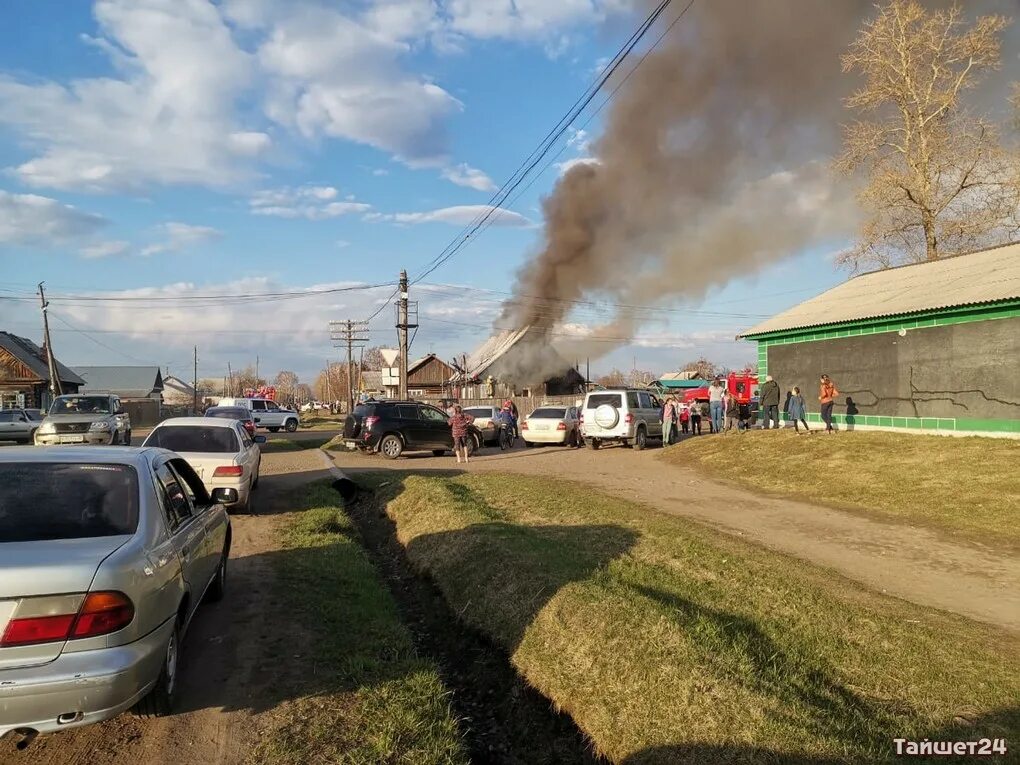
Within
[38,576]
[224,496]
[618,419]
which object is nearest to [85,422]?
[618,419]

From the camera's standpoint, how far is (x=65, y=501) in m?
3.76

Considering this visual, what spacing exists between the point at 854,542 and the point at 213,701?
758cm

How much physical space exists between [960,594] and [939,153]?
27936mm

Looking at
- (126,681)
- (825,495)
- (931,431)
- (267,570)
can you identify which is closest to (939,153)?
(931,431)

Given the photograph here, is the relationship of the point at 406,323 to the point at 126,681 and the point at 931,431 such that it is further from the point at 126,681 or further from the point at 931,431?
the point at 126,681

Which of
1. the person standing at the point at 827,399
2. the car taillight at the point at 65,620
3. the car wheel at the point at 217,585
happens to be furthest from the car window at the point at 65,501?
the person standing at the point at 827,399

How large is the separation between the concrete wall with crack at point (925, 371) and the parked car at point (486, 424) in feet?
32.0

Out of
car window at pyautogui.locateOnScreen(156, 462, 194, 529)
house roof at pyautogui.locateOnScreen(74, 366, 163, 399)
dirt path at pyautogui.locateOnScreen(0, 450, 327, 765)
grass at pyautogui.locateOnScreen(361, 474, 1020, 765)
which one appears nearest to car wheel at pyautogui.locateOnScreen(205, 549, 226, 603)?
dirt path at pyautogui.locateOnScreen(0, 450, 327, 765)

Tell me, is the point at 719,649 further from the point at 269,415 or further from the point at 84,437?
the point at 269,415

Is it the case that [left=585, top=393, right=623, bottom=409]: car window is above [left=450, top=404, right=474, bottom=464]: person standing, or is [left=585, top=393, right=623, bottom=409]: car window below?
above

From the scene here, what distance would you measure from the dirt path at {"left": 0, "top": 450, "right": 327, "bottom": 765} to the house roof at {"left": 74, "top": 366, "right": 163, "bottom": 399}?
90.0 metres

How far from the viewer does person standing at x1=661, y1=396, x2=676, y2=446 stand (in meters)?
22.0

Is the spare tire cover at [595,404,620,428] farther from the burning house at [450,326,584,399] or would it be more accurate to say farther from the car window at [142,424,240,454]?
the burning house at [450,326,584,399]

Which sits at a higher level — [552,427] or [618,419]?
[618,419]
